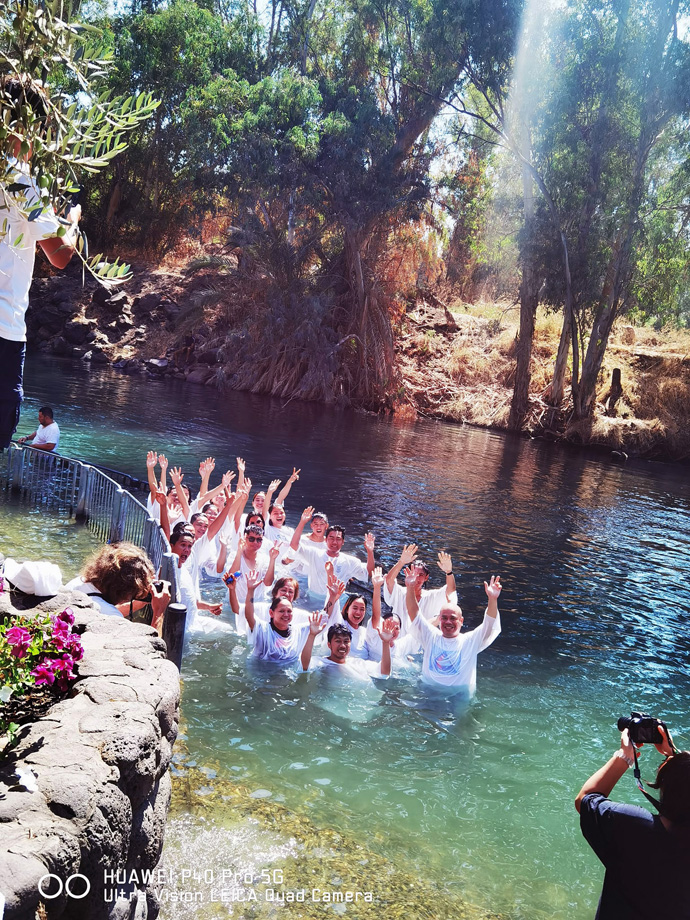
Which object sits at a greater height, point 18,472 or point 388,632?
point 18,472

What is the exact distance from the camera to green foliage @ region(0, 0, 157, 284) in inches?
96.7

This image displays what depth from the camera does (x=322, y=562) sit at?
1107 centimetres

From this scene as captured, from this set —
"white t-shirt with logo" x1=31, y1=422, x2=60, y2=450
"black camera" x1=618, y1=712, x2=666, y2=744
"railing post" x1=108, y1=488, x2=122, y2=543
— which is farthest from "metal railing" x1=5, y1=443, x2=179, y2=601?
"black camera" x1=618, y1=712, x2=666, y2=744

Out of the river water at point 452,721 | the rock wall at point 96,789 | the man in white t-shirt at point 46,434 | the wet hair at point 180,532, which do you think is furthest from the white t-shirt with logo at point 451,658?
the man in white t-shirt at point 46,434

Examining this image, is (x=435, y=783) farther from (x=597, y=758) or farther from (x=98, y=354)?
(x=98, y=354)

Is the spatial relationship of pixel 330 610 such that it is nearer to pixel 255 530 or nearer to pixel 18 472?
pixel 255 530

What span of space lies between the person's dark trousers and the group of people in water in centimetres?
436

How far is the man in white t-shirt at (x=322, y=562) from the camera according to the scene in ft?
34.8

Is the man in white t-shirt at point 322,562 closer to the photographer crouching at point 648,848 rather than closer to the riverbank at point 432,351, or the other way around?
the photographer crouching at point 648,848

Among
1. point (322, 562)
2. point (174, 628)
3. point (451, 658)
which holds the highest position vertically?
point (174, 628)

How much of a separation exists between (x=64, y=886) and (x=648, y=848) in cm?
247

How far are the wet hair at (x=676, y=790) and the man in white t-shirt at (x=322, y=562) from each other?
6885 mm

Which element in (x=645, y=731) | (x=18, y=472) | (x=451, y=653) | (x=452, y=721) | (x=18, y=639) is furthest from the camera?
(x=18, y=472)

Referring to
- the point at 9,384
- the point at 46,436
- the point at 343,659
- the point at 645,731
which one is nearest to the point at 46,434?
the point at 46,436
